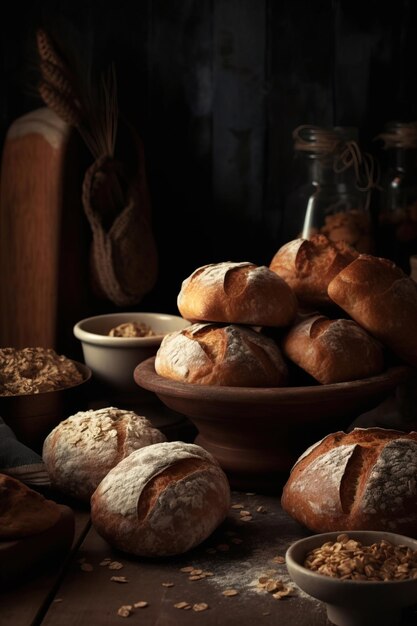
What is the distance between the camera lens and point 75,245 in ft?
9.17

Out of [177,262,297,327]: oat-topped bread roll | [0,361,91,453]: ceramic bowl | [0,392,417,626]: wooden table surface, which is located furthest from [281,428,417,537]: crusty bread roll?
[0,361,91,453]: ceramic bowl

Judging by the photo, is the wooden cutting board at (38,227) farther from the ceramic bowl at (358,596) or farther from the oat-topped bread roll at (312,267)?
the ceramic bowl at (358,596)

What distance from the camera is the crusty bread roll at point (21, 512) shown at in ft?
5.12

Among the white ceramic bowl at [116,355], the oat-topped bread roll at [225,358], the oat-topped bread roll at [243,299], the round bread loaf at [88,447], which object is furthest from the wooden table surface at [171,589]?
the white ceramic bowl at [116,355]

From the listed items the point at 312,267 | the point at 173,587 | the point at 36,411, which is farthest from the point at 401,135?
the point at 173,587

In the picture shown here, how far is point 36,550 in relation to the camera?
1577 millimetres

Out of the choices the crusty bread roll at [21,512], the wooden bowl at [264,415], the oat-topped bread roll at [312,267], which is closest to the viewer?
the crusty bread roll at [21,512]

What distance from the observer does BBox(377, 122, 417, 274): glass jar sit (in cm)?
266

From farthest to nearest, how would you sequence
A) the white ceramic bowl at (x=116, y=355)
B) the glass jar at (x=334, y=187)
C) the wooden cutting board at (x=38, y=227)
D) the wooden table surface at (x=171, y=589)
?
the wooden cutting board at (x=38, y=227) → the glass jar at (x=334, y=187) → the white ceramic bowl at (x=116, y=355) → the wooden table surface at (x=171, y=589)

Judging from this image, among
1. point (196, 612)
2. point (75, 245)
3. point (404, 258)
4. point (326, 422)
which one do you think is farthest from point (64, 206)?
point (196, 612)

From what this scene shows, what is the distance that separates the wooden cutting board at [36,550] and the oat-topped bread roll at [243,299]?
517 millimetres

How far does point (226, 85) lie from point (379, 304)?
114 cm

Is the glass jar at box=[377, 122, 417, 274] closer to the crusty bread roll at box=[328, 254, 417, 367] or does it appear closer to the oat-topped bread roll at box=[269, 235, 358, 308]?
the oat-topped bread roll at box=[269, 235, 358, 308]

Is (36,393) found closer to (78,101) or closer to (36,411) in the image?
(36,411)
